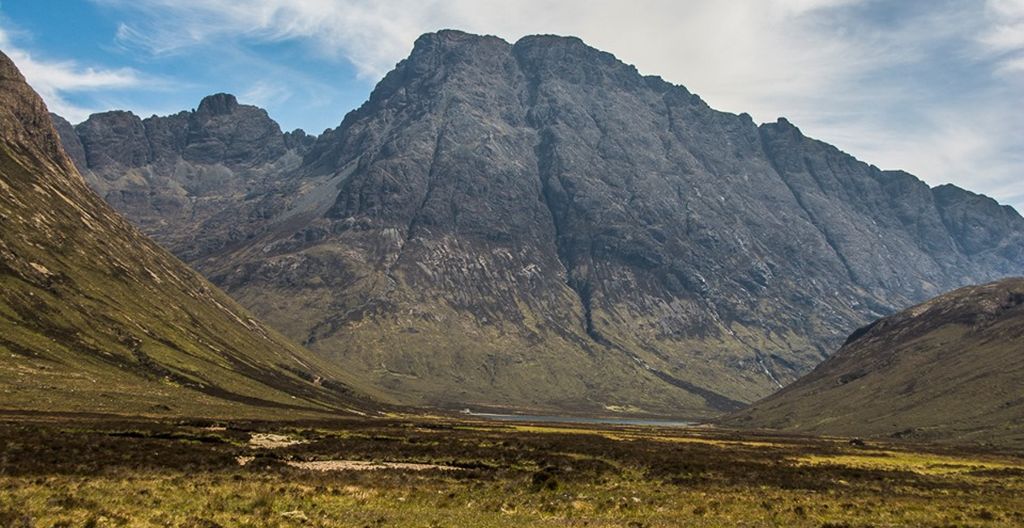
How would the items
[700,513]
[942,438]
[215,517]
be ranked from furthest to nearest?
[942,438] < [700,513] < [215,517]

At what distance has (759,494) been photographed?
49.6m

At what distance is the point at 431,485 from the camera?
47406mm

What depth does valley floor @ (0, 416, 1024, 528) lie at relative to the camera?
34594 millimetres

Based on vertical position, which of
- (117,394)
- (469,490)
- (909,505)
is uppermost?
(909,505)

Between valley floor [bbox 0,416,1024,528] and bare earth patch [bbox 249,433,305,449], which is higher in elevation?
valley floor [bbox 0,416,1024,528]

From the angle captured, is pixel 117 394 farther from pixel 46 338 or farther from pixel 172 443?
pixel 172 443

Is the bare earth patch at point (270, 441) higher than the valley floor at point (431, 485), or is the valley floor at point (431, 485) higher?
the valley floor at point (431, 485)

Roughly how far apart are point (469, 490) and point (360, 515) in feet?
40.9

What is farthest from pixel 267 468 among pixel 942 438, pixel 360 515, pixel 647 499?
pixel 942 438

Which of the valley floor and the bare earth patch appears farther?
the bare earth patch

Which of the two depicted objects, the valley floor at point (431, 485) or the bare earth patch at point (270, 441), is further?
the bare earth patch at point (270, 441)

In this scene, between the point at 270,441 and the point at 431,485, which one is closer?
the point at 431,485

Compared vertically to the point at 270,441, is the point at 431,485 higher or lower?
higher

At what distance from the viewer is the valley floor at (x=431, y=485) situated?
113 feet
